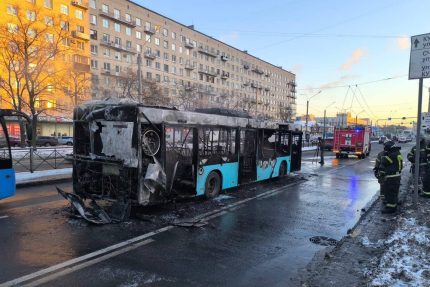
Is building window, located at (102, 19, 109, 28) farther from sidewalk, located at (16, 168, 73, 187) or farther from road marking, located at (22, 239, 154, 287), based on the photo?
road marking, located at (22, 239, 154, 287)

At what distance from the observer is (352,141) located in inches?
1169

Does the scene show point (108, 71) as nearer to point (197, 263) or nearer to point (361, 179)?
point (361, 179)

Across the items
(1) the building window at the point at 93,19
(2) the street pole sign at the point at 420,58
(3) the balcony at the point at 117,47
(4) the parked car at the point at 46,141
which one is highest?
(1) the building window at the point at 93,19

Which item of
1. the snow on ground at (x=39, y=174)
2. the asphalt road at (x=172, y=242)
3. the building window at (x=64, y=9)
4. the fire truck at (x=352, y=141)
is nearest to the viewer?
the asphalt road at (x=172, y=242)

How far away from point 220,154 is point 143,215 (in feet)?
10.5

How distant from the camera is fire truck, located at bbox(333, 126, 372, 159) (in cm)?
2948

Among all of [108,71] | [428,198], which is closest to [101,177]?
[428,198]

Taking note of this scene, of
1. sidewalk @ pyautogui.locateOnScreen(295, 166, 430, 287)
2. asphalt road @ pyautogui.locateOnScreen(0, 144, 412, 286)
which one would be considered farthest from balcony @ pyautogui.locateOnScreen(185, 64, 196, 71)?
sidewalk @ pyautogui.locateOnScreen(295, 166, 430, 287)

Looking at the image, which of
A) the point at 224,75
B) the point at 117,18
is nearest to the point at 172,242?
the point at 117,18

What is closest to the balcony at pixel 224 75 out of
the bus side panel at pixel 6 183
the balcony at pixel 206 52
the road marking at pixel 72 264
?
the balcony at pixel 206 52

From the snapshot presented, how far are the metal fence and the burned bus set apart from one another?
22.7 feet

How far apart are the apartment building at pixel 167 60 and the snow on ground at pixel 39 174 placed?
29337 mm

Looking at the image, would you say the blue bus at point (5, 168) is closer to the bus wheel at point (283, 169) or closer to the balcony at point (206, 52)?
the bus wheel at point (283, 169)

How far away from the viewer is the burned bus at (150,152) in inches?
299
